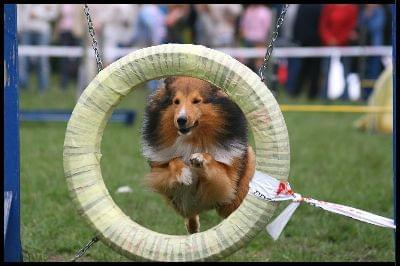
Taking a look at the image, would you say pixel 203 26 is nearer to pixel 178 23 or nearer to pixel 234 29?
pixel 178 23

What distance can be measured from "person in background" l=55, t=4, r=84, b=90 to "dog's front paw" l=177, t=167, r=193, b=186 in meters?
11.4

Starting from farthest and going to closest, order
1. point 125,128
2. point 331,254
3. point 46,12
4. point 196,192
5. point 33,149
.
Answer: point 46,12
point 125,128
point 33,149
point 331,254
point 196,192

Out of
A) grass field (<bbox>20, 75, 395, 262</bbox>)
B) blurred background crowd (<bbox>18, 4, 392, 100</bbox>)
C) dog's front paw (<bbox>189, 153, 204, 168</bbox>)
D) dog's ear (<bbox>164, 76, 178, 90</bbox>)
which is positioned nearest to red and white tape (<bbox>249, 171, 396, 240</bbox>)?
dog's front paw (<bbox>189, 153, 204, 168</bbox>)

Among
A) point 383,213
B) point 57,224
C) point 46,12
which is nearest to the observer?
point 57,224

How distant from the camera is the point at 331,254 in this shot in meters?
5.22

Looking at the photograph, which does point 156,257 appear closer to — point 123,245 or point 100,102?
point 123,245

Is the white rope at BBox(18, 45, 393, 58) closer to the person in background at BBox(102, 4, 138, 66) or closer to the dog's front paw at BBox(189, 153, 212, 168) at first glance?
the person in background at BBox(102, 4, 138, 66)

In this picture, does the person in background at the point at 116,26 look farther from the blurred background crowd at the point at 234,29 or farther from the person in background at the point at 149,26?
the person in background at the point at 149,26

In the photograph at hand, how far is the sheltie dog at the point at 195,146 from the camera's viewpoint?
450 centimetres

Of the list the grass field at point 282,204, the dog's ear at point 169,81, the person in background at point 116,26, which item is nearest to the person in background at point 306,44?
the person in background at point 116,26

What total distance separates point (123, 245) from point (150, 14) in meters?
13.1

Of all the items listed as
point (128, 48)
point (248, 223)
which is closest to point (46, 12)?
point (128, 48)

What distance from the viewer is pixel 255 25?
1686 centimetres

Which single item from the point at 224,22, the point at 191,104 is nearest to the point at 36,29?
the point at 224,22
